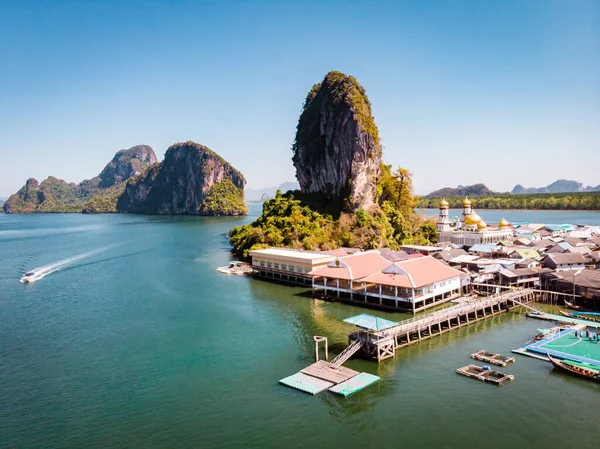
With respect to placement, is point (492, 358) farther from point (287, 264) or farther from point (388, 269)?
point (287, 264)

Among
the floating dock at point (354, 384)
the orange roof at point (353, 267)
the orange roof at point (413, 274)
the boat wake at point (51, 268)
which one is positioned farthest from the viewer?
the boat wake at point (51, 268)

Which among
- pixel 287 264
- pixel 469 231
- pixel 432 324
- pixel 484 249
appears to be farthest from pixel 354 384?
pixel 469 231

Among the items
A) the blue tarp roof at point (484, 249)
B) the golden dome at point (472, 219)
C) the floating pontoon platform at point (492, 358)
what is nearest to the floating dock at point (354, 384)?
the floating pontoon platform at point (492, 358)

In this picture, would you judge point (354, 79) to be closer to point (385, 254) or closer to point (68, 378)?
point (385, 254)

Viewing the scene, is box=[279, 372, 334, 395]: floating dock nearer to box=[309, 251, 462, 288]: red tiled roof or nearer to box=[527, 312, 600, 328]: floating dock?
box=[309, 251, 462, 288]: red tiled roof

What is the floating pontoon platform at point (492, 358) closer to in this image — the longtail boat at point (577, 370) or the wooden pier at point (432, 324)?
the longtail boat at point (577, 370)

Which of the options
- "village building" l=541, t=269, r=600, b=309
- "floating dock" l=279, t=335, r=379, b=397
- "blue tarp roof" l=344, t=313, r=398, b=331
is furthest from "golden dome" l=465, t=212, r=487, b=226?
"floating dock" l=279, t=335, r=379, b=397

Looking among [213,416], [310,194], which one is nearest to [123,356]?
[213,416]
